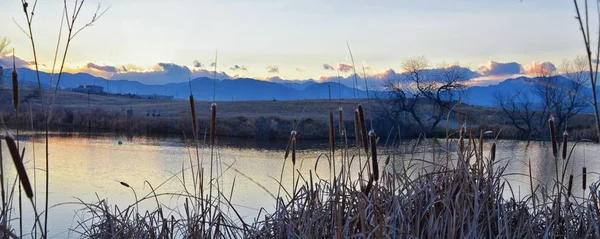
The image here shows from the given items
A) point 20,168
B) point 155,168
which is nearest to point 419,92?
point 155,168

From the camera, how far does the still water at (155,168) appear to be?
476 inches

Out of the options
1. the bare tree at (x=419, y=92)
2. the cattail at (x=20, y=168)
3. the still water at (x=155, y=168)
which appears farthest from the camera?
the bare tree at (x=419, y=92)

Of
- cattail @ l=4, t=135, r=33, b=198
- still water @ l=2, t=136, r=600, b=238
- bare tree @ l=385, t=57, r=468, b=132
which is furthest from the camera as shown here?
bare tree @ l=385, t=57, r=468, b=132

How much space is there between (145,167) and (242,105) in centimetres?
3889

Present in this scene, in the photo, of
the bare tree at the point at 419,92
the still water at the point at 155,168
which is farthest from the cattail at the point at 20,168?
the bare tree at the point at 419,92

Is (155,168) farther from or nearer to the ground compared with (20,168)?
nearer to the ground

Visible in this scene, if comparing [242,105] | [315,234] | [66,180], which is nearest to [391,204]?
[315,234]

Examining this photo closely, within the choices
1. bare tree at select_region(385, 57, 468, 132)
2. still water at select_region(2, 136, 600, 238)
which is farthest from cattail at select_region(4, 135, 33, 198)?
bare tree at select_region(385, 57, 468, 132)

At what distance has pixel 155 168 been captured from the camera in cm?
1781

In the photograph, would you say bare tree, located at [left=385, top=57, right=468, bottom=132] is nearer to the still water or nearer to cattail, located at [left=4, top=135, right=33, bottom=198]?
the still water

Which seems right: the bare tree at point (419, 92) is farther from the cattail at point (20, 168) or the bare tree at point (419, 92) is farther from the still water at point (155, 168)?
the cattail at point (20, 168)

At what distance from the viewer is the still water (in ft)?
39.7

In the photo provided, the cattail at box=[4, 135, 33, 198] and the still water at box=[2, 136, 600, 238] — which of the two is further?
the still water at box=[2, 136, 600, 238]

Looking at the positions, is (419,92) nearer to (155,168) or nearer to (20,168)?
(155,168)
